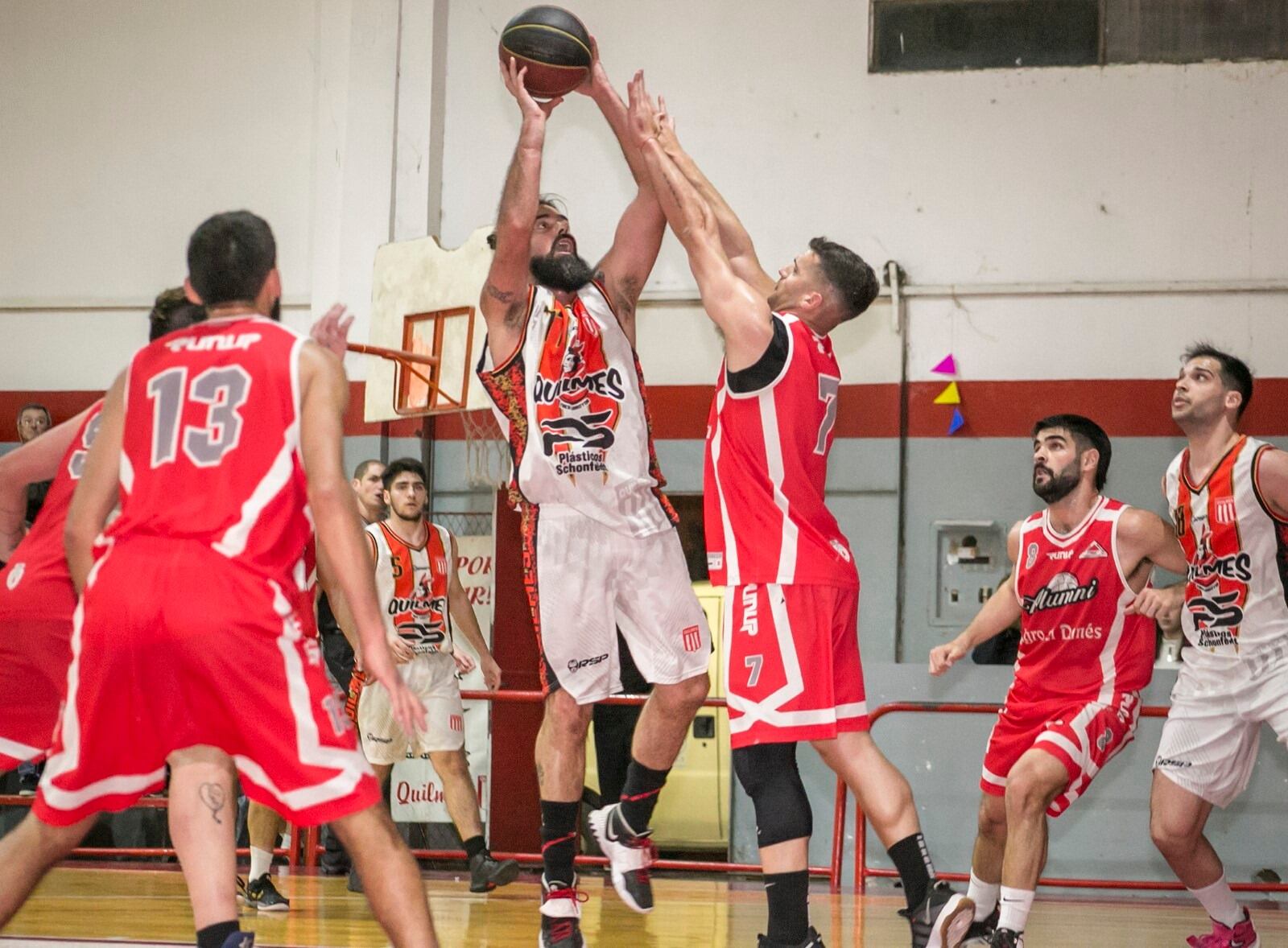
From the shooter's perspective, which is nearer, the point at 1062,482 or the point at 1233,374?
the point at 1233,374

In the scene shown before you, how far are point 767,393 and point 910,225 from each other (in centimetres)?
636

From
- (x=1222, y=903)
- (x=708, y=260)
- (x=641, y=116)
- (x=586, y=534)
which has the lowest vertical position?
(x=1222, y=903)

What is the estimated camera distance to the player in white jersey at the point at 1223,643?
19.5 ft

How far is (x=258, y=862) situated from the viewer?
7266 mm

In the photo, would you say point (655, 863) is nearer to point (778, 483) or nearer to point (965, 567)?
point (965, 567)

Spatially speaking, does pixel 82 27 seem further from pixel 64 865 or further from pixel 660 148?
pixel 660 148

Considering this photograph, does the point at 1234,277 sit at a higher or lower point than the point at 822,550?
higher

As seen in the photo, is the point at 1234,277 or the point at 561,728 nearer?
the point at 561,728

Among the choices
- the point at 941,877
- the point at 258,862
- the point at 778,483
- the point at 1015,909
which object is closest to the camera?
the point at 778,483

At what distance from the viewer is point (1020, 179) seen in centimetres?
1066

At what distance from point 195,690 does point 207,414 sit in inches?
24.1

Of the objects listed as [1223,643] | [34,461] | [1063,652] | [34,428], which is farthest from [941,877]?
[34,428]

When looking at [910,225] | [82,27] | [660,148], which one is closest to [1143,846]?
[910,225]

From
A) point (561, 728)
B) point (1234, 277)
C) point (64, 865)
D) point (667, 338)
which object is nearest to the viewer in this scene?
point (561, 728)
